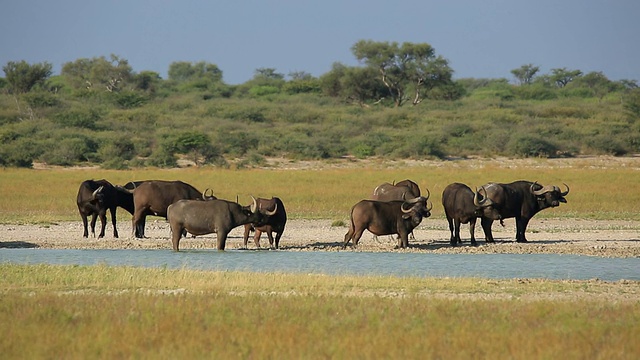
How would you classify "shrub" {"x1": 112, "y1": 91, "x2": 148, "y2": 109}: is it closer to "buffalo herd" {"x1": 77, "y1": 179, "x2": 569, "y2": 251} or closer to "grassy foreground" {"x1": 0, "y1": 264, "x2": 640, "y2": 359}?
"buffalo herd" {"x1": 77, "y1": 179, "x2": 569, "y2": 251}

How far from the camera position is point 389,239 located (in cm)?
2159

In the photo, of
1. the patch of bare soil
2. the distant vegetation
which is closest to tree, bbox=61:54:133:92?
the distant vegetation

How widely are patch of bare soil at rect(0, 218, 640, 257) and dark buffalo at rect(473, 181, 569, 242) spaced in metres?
0.41

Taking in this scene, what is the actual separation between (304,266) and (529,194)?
614cm

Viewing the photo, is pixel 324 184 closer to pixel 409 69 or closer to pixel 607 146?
pixel 607 146

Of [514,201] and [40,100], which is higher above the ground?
[40,100]

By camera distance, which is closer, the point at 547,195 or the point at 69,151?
the point at 547,195

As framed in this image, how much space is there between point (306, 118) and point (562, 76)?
2025 inches

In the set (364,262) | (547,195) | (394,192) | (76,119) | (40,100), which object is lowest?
(364,262)

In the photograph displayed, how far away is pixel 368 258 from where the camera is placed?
17.9 m

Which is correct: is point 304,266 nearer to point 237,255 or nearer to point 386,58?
point 237,255

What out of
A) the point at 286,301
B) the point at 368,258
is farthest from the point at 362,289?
the point at 368,258

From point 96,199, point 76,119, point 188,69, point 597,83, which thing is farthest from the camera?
point 188,69

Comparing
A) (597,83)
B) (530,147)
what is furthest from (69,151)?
(597,83)
